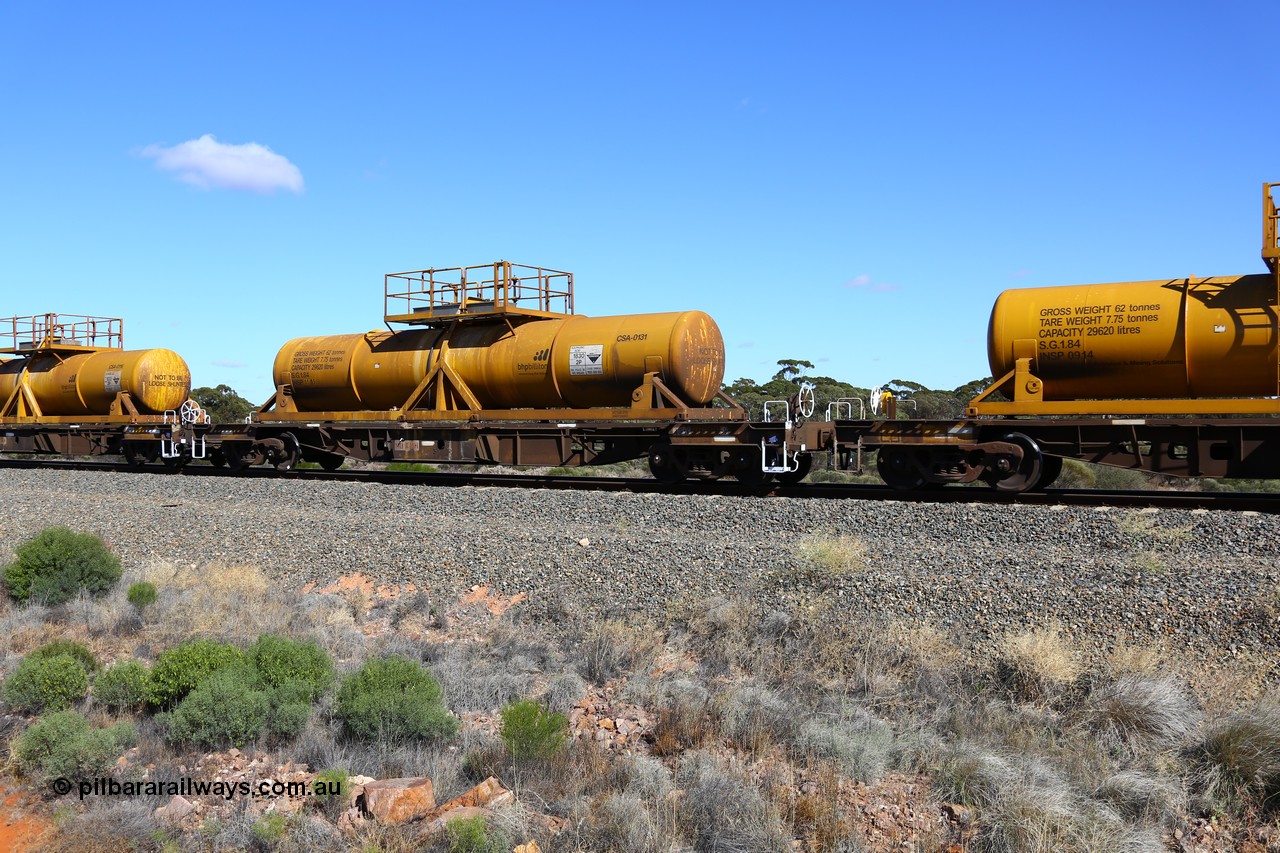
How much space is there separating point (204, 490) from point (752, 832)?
1589 cm

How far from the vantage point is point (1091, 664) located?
7.68m

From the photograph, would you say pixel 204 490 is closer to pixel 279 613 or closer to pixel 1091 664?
pixel 279 613

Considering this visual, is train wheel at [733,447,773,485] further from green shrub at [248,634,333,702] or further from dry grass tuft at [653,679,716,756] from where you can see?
→ green shrub at [248,634,333,702]

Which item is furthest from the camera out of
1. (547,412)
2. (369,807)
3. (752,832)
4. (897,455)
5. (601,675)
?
(547,412)

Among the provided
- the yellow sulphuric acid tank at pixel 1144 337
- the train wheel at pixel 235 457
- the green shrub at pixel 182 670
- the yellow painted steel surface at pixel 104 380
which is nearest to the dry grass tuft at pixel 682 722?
the green shrub at pixel 182 670

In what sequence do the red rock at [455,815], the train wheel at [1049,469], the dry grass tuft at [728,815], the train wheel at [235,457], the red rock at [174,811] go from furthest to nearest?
the train wheel at [235,457]
the train wheel at [1049,469]
the red rock at [174,811]
the red rock at [455,815]
the dry grass tuft at [728,815]

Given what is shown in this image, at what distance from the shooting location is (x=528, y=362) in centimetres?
1880

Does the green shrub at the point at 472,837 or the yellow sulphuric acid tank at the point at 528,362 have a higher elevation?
the yellow sulphuric acid tank at the point at 528,362

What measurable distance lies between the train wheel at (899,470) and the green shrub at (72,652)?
429 inches

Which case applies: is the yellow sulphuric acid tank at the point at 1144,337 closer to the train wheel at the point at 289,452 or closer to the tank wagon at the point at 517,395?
the tank wagon at the point at 517,395

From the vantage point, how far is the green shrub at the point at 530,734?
6.38 metres

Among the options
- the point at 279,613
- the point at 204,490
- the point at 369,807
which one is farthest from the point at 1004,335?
the point at 204,490

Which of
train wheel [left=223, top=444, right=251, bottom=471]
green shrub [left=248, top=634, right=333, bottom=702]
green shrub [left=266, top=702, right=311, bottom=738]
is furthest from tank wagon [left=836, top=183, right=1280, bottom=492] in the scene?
train wheel [left=223, top=444, right=251, bottom=471]

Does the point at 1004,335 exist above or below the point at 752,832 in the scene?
above
